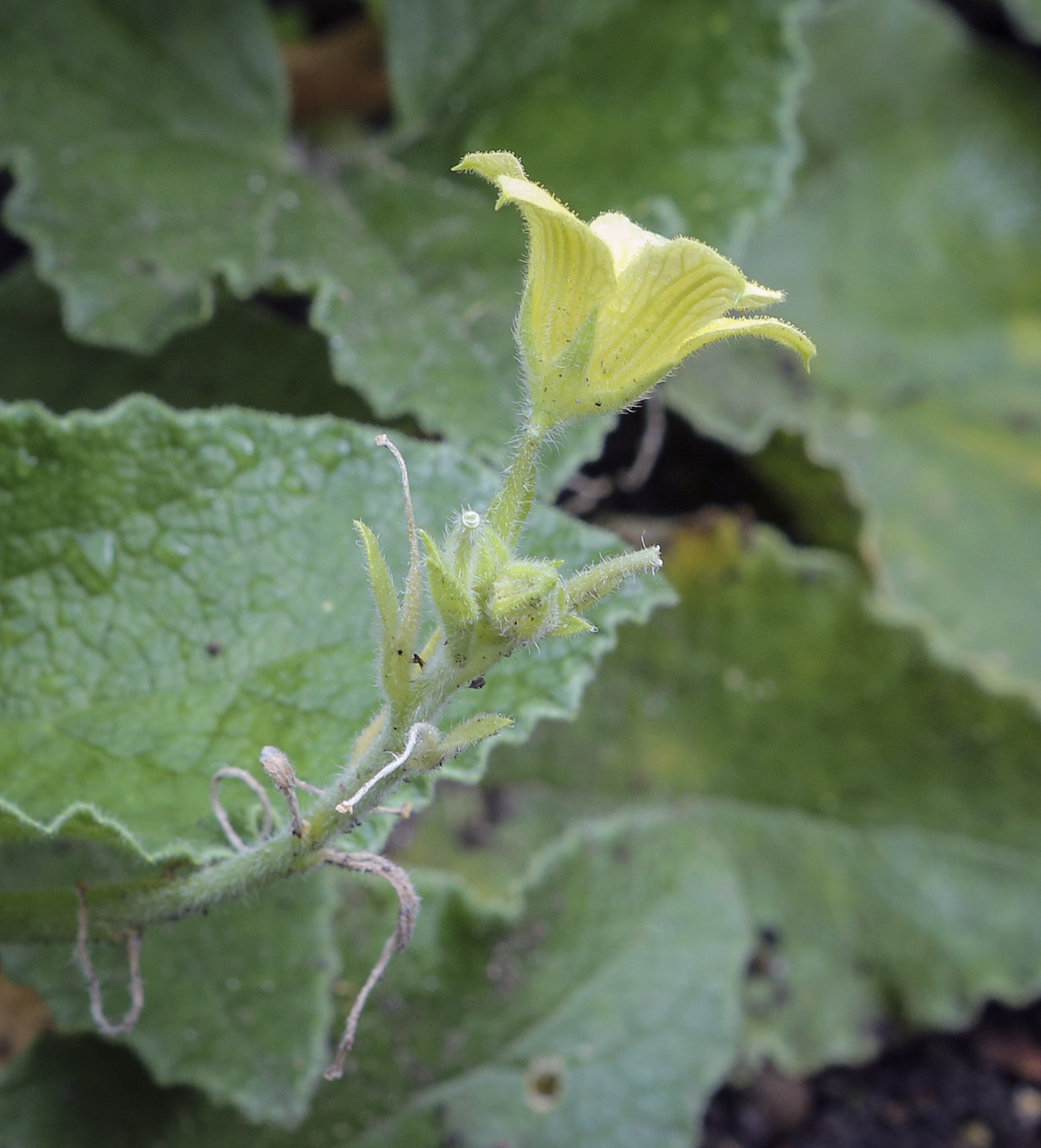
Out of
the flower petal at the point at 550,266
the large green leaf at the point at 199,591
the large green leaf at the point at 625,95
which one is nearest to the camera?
the flower petal at the point at 550,266

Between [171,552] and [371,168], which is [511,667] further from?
[371,168]

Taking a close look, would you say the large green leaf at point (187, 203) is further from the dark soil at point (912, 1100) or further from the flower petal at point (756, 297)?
the dark soil at point (912, 1100)

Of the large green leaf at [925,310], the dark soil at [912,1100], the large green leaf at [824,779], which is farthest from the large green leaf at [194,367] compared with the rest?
the dark soil at [912,1100]

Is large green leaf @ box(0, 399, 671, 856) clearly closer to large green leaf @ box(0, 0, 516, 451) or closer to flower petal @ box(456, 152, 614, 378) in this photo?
large green leaf @ box(0, 0, 516, 451)

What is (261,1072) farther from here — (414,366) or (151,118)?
(151,118)

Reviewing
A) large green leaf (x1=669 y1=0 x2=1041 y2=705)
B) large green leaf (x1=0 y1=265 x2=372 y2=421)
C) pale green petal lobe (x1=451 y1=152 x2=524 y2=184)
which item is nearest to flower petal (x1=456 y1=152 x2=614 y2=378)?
pale green petal lobe (x1=451 y1=152 x2=524 y2=184)

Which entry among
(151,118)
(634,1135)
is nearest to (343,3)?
(151,118)

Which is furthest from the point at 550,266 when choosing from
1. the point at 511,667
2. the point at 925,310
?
the point at 925,310

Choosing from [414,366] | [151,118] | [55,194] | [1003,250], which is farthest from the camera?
[1003,250]
